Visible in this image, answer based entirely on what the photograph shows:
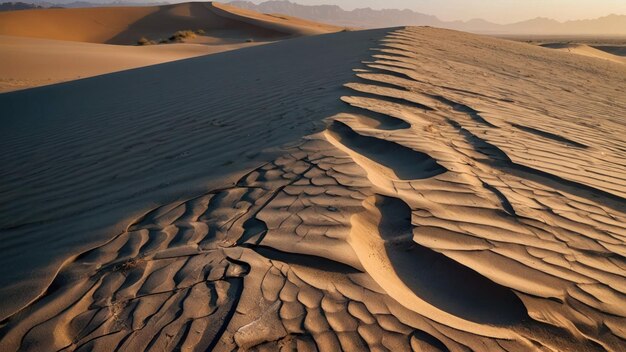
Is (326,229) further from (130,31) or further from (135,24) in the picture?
(135,24)

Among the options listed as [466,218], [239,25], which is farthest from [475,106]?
[239,25]

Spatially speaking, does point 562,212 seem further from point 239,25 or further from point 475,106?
point 239,25

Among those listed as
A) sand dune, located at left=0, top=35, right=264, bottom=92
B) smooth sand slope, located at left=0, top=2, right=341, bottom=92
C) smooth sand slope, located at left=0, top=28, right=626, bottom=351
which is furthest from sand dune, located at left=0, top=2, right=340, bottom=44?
smooth sand slope, located at left=0, top=28, right=626, bottom=351

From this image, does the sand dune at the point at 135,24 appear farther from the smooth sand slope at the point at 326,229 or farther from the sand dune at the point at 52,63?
the smooth sand slope at the point at 326,229

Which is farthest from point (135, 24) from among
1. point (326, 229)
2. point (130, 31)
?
point (326, 229)

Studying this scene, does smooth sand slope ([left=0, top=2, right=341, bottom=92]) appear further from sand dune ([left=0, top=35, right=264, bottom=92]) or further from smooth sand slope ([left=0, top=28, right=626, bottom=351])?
smooth sand slope ([left=0, top=28, right=626, bottom=351])

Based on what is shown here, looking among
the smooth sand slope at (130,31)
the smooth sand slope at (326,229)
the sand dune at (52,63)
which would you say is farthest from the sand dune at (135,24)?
the smooth sand slope at (326,229)

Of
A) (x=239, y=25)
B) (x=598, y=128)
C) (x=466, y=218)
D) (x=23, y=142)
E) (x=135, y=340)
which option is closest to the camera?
(x=135, y=340)
